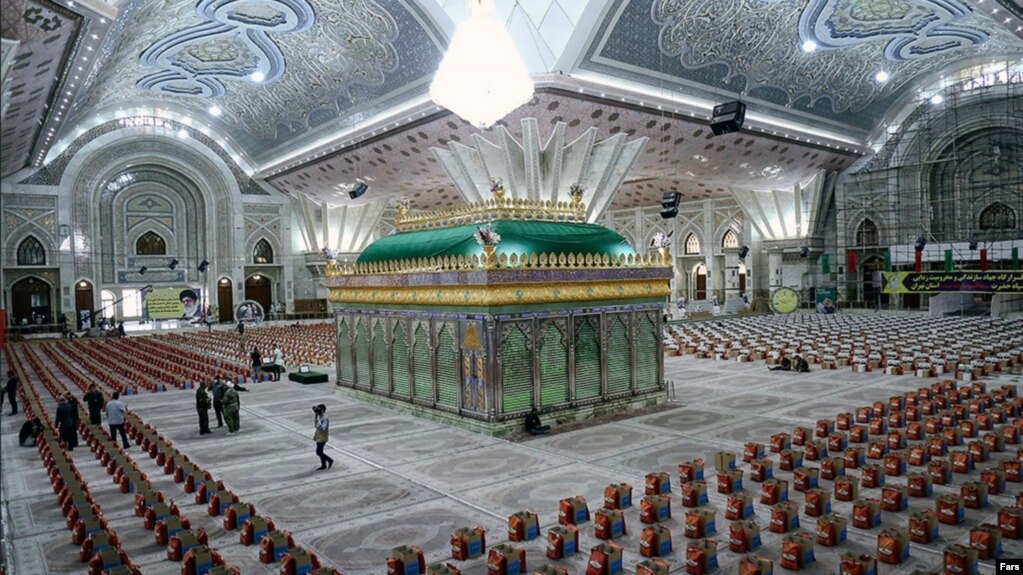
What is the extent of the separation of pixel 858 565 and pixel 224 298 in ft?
114

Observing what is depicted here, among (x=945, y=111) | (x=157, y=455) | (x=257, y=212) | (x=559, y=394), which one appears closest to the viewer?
(x=157, y=455)

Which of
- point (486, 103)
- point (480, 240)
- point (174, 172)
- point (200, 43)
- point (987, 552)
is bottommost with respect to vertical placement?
point (987, 552)

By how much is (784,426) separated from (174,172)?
32131 millimetres

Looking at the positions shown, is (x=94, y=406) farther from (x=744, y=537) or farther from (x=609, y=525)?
(x=744, y=537)

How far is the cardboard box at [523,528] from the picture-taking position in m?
5.70

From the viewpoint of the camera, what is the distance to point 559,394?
34.0ft

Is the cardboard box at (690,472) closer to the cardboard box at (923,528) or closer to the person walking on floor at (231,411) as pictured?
the cardboard box at (923,528)

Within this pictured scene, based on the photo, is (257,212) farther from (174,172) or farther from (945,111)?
(945,111)

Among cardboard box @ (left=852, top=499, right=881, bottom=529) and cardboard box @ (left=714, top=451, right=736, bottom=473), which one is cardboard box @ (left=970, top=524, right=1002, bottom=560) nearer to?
cardboard box @ (left=852, top=499, right=881, bottom=529)

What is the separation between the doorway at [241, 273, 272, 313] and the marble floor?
23.9 meters

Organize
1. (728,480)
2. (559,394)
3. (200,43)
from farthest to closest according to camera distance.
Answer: (200,43) < (559,394) < (728,480)

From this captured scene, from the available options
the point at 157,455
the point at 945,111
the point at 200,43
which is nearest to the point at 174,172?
the point at 200,43

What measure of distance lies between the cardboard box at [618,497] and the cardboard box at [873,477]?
2.46 metres

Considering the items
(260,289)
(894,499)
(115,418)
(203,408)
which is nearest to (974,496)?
(894,499)
